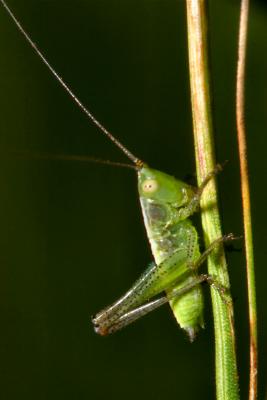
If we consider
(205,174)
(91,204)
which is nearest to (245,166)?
(205,174)

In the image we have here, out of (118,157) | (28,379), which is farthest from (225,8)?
(28,379)

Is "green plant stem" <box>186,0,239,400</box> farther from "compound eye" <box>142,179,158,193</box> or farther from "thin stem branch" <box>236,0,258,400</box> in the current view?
"compound eye" <box>142,179,158,193</box>

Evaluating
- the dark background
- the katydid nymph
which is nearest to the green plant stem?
the katydid nymph

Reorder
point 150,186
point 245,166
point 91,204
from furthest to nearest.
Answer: point 91,204 → point 150,186 → point 245,166

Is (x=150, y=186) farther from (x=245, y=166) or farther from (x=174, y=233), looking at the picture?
(x=245, y=166)

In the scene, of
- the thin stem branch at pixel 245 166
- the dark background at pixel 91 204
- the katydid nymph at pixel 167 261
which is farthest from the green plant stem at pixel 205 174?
the dark background at pixel 91 204
